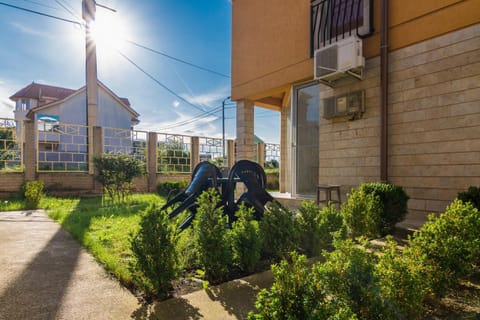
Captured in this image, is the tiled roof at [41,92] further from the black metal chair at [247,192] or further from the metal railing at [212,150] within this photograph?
the black metal chair at [247,192]

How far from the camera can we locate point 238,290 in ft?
5.67

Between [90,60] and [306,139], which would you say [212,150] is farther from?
[306,139]

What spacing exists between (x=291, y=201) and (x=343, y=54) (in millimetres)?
3115

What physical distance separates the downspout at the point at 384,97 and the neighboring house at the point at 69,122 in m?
8.45

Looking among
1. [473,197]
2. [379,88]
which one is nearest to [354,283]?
[473,197]

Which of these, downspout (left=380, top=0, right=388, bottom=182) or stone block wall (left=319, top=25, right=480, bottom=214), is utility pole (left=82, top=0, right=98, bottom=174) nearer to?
stone block wall (left=319, top=25, right=480, bottom=214)

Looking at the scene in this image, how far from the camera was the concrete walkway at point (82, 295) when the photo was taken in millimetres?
1514

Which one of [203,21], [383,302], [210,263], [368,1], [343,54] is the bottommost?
[210,263]

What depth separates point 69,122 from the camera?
67.1ft

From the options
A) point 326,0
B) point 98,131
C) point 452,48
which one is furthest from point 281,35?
point 98,131

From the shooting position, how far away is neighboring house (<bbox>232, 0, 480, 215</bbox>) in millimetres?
3568

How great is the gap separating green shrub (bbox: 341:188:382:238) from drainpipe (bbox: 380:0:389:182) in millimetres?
1399

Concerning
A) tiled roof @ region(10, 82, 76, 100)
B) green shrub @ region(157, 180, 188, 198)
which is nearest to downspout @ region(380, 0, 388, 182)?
green shrub @ region(157, 180, 188, 198)

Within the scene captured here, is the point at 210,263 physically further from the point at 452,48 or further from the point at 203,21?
the point at 203,21
